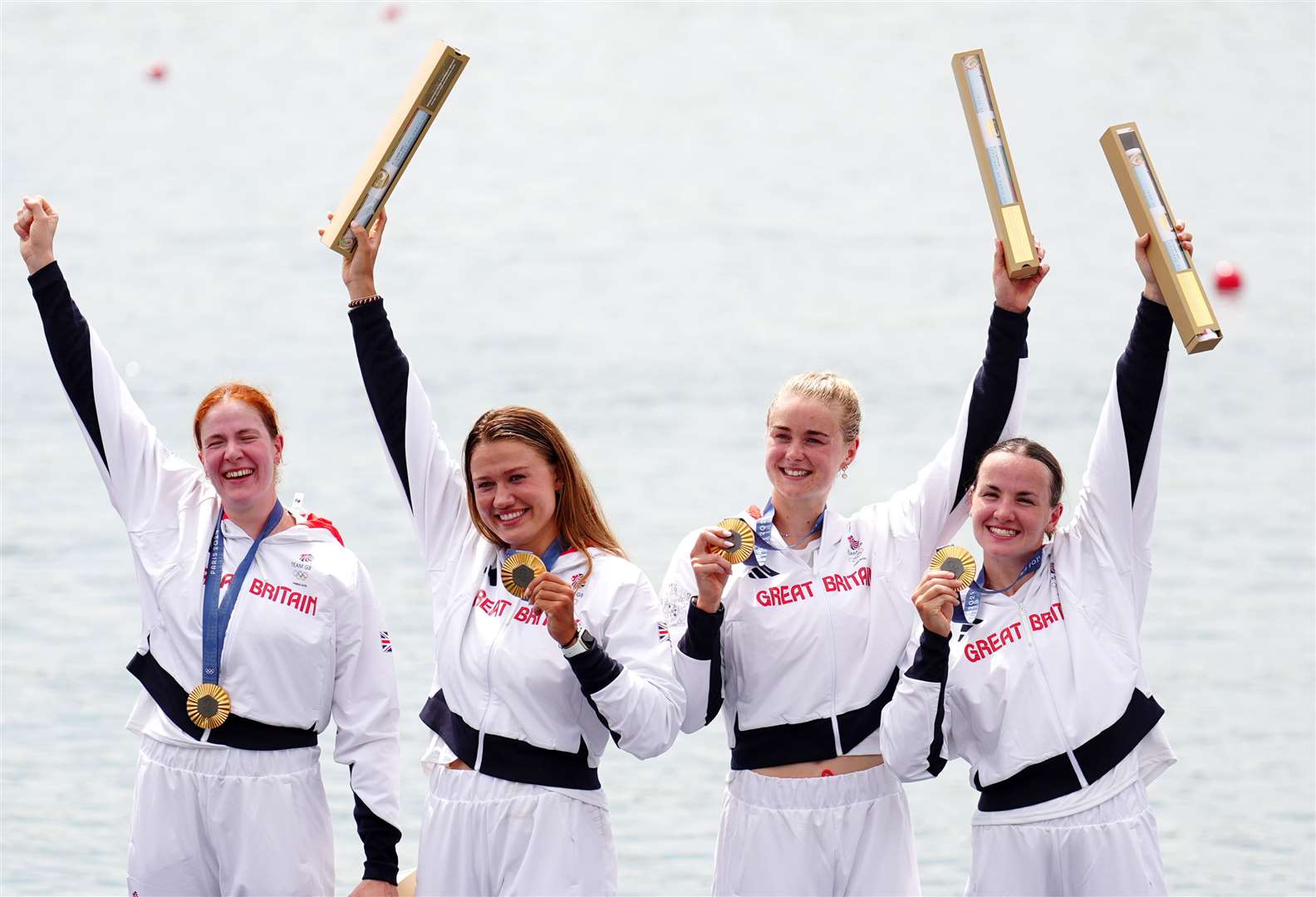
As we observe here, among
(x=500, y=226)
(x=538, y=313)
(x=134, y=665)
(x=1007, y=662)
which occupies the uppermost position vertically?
(x=500, y=226)

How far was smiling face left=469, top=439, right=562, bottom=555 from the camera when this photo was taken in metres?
4.15

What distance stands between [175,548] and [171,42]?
2494cm

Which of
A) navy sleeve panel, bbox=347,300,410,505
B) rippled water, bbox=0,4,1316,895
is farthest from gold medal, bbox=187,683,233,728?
rippled water, bbox=0,4,1316,895

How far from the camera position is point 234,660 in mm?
4219

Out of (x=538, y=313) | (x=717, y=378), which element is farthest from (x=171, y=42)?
(x=717, y=378)

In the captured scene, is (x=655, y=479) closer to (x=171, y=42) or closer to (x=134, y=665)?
(x=134, y=665)

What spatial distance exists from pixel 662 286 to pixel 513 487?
1495cm

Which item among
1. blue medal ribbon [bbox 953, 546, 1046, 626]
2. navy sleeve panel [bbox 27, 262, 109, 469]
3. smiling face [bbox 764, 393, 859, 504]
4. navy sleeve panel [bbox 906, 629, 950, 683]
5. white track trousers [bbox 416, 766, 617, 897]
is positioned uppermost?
navy sleeve panel [bbox 27, 262, 109, 469]

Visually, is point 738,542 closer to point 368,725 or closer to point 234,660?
point 368,725

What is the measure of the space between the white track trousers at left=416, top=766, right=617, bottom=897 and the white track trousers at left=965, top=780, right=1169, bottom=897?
35.2 inches

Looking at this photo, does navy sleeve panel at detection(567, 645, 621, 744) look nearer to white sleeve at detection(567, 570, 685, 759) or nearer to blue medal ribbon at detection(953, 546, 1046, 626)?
white sleeve at detection(567, 570, 685, 759)

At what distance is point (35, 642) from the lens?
9695 millimetres

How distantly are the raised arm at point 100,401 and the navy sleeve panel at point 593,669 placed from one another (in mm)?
1153

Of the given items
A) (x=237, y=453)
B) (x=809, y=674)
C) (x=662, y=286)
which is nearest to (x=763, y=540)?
(x=809, y=674)
